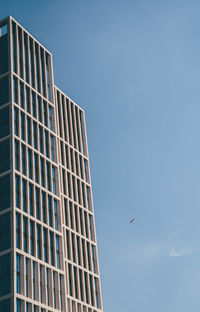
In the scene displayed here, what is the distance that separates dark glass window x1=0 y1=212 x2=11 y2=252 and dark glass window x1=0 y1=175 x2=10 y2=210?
6.46 feet

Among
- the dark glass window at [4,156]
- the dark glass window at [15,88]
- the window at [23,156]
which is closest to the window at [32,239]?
the window at [23,156]

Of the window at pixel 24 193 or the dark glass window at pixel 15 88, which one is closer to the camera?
the window at pixel 24 193

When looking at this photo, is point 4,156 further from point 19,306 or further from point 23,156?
point 19,306

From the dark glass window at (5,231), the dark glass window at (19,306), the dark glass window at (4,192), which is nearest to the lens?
the dark glass window at (19,306)

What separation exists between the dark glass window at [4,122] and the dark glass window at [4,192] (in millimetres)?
9188

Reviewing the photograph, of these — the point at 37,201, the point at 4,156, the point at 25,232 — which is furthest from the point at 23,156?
the point at 25,232

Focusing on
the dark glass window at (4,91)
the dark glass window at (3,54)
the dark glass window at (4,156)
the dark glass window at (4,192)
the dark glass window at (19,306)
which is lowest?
the dark glass window at (19,306)

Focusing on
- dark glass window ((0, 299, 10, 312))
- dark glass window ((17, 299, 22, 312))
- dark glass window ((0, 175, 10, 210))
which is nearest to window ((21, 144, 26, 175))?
dark glass window ((0, 175, 10, 210))

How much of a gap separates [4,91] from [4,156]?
1449cm

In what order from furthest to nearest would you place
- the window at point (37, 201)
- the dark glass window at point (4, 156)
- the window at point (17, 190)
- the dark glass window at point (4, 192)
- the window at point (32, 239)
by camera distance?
the window at point (37, 201)
the dark glass window at point (4, 156)
the window at point (17, 190)
the dark glass window at point (4, 192)
the window at point (32, 239)

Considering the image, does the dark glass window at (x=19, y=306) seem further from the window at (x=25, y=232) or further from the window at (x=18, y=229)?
the window at (x=25, y=232)

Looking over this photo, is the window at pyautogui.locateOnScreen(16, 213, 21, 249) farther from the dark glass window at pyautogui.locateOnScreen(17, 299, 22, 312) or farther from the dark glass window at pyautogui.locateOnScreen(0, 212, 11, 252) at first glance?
the dark glass window at pyautogui.locateOnScreen(17, 299, 22, 312)

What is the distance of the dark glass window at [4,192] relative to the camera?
90.1 metres

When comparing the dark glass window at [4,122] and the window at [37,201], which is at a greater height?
the dark glass window at [4,122]
